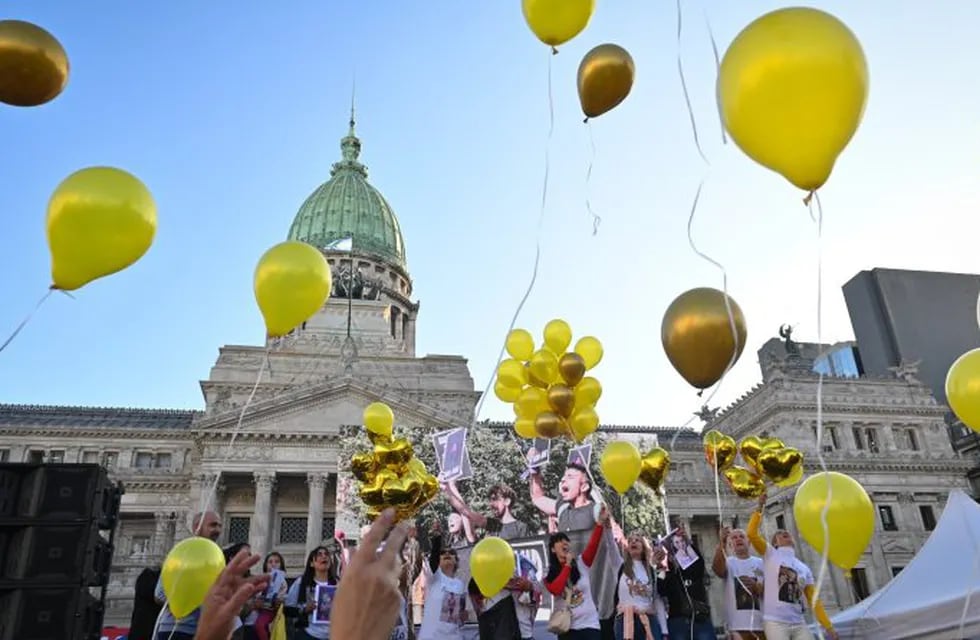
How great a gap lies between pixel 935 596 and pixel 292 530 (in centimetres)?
3021

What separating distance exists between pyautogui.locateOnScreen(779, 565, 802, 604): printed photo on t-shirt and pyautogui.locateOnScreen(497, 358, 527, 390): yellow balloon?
4.07 m

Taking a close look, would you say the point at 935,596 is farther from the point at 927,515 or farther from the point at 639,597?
the point at 927,515

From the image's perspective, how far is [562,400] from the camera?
8766 millimetres

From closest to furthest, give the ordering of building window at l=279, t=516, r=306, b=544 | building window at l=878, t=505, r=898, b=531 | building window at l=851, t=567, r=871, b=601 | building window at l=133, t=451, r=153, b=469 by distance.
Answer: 1. building window at l=279, t=516, r=306, b=544
2. building window at l=851, t=567, r=871, b=601
3. building window at l=878, t=505, r=898, b=531
4. building window at l=133, t=451, r=153, b=469

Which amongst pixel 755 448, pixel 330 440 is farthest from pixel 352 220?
pixel 755 448

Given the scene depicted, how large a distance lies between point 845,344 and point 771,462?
45.1m

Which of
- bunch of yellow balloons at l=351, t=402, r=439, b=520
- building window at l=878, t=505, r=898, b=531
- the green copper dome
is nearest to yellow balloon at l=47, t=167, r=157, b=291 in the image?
bunch of yellow balloons at l=351, t=402, r=439, b=520

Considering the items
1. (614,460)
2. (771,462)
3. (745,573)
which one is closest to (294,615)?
(614,460)

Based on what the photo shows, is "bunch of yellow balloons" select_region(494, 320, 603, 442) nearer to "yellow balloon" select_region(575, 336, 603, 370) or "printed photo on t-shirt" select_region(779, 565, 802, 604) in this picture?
"yellow balloon" select_region(575, 336, 603, 370)

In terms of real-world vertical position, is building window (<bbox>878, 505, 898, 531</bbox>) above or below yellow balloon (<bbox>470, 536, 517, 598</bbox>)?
above

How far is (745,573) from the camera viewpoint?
703 cm

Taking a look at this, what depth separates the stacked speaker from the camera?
5.78 metres

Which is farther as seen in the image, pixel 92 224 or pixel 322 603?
pixel 322 603

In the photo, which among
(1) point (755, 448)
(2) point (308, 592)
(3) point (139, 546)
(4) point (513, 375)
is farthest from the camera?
(3) point (139, 546)
